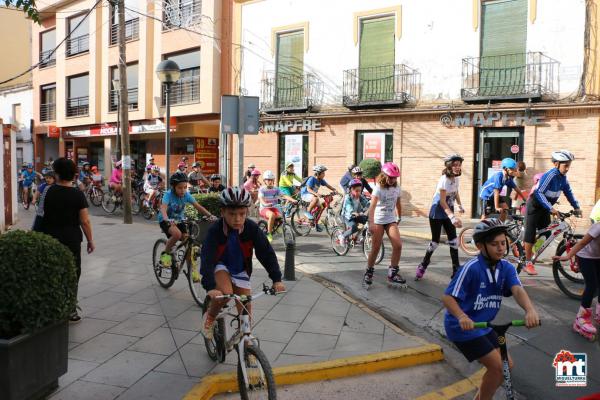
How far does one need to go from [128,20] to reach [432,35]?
1617cm

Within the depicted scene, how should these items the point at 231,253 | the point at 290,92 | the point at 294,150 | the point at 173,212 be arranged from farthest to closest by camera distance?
the point at 294,150
the point at 290,92
the point at 173,212
the point at 231,253

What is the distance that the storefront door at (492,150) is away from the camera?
48.8ft

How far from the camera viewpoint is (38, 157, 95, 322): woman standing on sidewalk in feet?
17.3

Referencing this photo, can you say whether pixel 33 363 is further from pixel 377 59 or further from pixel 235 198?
pixel 377 59

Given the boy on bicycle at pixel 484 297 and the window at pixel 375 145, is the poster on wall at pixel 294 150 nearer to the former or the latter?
the window at pixel 375 145

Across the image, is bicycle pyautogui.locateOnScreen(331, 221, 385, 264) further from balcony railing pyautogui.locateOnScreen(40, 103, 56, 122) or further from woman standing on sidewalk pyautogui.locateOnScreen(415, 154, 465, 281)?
balcony railing pyautogui.locateOnScreen(40, 103, 56, 122)

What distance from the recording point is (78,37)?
2866cm

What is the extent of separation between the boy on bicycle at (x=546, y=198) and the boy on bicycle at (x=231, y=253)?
17.0 feet

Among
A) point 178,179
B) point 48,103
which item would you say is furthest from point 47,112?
point 178,179

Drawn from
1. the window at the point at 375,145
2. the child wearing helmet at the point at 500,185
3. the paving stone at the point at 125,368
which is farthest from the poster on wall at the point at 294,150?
the paving stone at the point at 125,368

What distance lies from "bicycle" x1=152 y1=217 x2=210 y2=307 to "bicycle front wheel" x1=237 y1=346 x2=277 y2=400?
8.78ft

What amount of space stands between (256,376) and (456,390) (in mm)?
1764

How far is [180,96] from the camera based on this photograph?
2320cm

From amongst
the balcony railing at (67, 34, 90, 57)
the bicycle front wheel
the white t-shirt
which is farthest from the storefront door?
the balcony railing at (67, 34, 90, 57)
